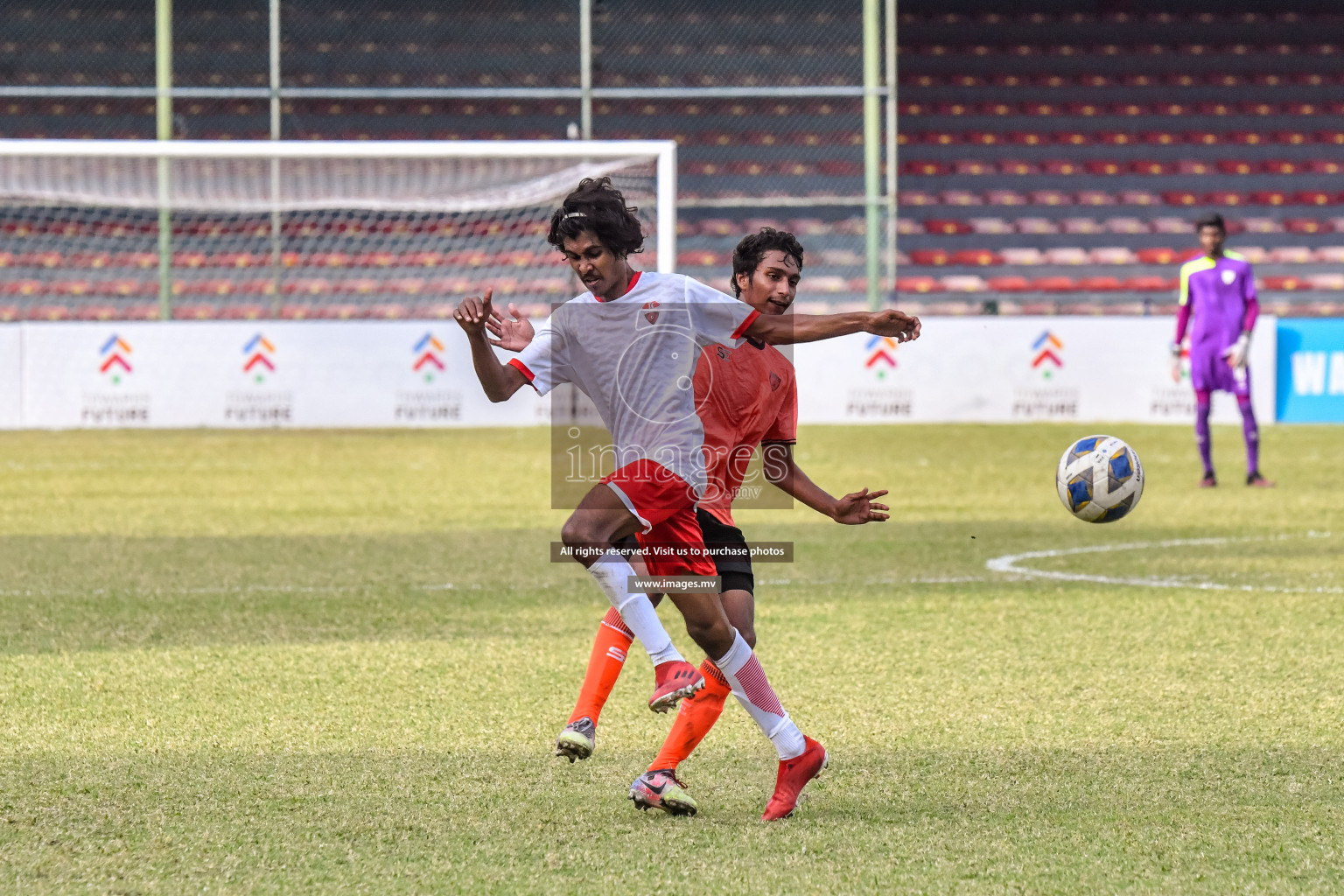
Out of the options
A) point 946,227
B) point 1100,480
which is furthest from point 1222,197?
point 1100,480

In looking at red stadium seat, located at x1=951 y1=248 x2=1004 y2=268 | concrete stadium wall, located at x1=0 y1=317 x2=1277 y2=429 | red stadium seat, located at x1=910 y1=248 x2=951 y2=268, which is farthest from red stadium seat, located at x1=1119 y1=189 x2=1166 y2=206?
concrete stadium wall, located at x1=0 y1=317 x2=1277 y2=429

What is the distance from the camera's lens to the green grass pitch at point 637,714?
334 centimetres

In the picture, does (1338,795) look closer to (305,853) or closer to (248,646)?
(305,853)

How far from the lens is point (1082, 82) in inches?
995

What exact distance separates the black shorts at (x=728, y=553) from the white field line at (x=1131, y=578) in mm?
4034

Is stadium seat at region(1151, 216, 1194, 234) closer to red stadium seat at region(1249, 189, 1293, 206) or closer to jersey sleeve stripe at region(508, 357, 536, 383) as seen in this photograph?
red stadium seat at region(1249, 189, 1293, 206)

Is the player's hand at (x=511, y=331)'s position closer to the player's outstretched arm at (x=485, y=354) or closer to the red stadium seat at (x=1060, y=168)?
the player's outstretched arm at (x=485, y=354)

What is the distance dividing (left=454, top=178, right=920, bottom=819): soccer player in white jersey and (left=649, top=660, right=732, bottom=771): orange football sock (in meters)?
0.14

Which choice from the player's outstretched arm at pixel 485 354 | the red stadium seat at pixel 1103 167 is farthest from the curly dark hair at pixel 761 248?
→ the red stadium seat at pixel 1103 167

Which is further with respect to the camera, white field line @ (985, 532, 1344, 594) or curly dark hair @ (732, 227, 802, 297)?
white field line @ (985, 532, 1344, 594)

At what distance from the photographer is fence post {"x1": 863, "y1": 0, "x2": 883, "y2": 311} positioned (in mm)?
19812

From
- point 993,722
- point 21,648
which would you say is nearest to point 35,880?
point 993,722

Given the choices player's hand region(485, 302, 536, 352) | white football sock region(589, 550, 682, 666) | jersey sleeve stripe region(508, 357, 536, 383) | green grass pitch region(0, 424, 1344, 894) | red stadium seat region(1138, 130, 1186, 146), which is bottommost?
green grass pitch region(0, 424, 1344, 894)

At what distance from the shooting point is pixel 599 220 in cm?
377
